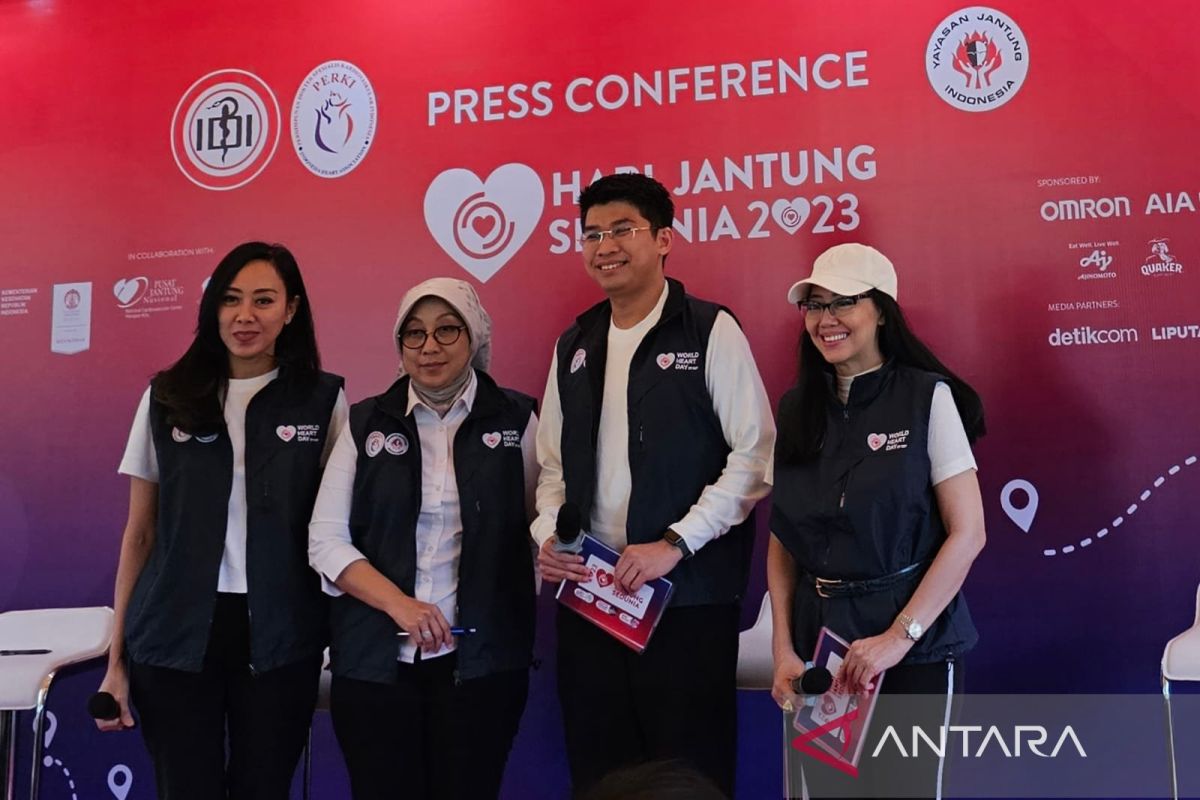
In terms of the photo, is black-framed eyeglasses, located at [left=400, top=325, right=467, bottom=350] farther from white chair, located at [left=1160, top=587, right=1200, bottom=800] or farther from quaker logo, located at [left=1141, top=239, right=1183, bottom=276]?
quaker logo, located at [left=1141, top=239, right=1183, bottom=276]

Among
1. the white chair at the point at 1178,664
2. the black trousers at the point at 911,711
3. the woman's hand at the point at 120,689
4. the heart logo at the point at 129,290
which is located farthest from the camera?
the heart logo at the point at 129,290

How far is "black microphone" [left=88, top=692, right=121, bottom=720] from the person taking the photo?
2.53 metres

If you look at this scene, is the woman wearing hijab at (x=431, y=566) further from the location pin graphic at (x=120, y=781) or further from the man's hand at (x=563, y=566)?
the location pin graphic at (x=120, y=781)

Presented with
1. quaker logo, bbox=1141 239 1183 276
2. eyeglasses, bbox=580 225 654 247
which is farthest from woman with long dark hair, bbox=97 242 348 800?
quaker logo, bbox=1141 239 1183 276

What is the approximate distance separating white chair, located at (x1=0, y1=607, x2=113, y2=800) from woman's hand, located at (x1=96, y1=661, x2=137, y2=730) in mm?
540

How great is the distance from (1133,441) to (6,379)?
12.0 feet

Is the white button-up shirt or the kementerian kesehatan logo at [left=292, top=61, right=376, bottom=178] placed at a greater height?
the kementerian kesehatan logo at [left=292, top=61, right=376, bottom=178]

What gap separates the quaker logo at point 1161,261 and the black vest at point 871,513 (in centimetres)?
132

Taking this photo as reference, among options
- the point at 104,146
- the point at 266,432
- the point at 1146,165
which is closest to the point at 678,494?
the point at 266,432

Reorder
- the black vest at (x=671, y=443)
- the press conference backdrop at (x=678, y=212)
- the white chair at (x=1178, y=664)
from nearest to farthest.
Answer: the black vest at (x=671, y=443) < the white chair at (x=1178, y=664) < the press conference backdrop at (x=678, y=212)

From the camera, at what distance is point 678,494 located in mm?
2496

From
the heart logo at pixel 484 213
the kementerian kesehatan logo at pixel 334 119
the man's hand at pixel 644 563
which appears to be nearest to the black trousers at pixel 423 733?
the man's hand at pixel 644 563

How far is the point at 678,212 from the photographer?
11.8 ft

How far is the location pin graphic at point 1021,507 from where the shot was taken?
10.7 ft
